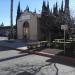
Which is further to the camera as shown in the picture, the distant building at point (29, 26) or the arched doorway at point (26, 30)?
the arched doorway at point (26, 30)

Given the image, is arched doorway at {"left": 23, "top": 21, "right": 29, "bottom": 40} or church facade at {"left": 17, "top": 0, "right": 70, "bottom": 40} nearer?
church facade at {"left": 17, "top": 0, "right": 70, "bottom": 40}

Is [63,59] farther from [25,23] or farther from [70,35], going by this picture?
[25,23]

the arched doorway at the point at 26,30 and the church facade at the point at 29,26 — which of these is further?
the arched doorway at the point at 26,30

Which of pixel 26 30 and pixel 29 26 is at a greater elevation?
pixel 29 26

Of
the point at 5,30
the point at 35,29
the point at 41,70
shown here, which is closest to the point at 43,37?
the point at 35,29

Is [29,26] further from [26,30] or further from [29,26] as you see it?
[26,30]

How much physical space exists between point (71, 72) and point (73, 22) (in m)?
14.6

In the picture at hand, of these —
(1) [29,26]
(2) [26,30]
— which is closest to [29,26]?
(1) [29,26]

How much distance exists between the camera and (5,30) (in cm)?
5650

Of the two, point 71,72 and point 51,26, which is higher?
point 51,26

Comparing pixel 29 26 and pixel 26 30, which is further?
pixel 26 30

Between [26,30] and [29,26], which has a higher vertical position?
[29,26]

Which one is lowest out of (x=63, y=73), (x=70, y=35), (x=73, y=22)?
(x=63, y=73)

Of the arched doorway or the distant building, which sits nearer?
the distant building
